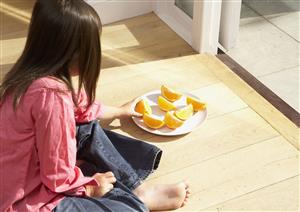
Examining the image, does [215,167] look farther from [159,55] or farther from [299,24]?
[299,24]

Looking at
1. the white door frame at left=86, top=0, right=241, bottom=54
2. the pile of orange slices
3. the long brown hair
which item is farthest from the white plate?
the long brown hair

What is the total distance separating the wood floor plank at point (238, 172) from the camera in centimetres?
131

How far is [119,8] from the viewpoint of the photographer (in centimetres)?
210

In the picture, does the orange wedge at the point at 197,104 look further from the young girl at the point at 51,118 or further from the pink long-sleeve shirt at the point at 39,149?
the pink long-sleeve shirt at the point at 39,149

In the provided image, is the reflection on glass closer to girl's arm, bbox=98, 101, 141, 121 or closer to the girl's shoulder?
girl's arm, bbox=98, 101, 141, 121

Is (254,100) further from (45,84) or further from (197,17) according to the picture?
(45,84)

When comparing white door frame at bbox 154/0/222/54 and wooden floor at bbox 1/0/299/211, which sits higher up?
white door frame at bbox 154/0/222/54

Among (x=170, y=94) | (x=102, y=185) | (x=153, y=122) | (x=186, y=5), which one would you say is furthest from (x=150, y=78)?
(x=102, y=185)

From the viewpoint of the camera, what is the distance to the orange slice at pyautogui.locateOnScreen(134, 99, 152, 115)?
1529mm

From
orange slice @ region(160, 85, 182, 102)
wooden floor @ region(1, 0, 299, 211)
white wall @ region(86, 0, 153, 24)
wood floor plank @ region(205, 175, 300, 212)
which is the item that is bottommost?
wood floor plank @ region(205, 175, 300, 212)

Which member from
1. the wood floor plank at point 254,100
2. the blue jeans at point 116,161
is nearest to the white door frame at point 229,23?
the wood floor plank at point 254,100

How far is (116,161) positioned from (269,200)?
382mm

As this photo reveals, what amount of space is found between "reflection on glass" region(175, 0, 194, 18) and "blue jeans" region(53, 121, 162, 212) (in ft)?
2.53

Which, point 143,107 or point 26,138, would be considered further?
point 143,107
